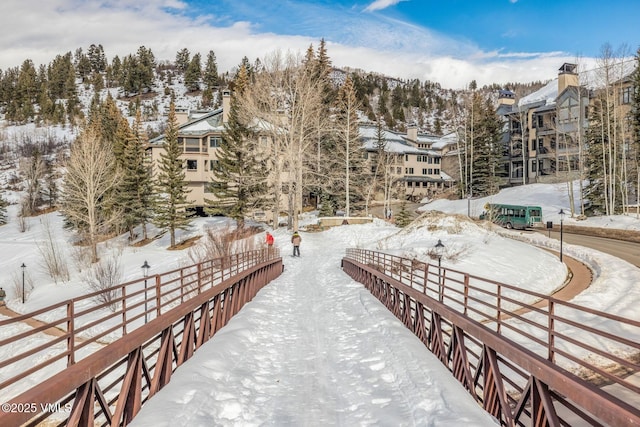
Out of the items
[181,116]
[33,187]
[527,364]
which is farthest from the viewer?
[33,187]

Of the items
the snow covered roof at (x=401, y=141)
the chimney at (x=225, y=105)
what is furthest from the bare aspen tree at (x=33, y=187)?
the snow covered roof at (x=401, y=141)

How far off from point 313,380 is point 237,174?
122ft

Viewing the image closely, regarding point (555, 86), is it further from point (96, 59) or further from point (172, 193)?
point (96, 59)

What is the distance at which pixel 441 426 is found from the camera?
486cm

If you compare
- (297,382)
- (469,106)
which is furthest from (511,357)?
(469,106)

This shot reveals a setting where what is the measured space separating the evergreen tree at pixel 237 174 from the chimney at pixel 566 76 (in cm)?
4471

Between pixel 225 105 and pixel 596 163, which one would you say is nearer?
pixel 596 163

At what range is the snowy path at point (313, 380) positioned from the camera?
17.5 feet

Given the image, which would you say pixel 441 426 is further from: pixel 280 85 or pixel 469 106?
pixel 469 106

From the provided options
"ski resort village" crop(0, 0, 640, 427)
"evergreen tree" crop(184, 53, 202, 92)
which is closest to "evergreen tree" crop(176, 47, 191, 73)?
"evergreen tree" crop(184, 53, 202, 92)

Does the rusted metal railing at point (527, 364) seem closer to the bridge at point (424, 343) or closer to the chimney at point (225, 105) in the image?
the bridge at point (424, 343)

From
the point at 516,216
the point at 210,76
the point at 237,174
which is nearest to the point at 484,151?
the point at 516,216

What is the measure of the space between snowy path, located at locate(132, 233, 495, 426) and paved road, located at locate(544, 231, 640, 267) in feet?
66.5

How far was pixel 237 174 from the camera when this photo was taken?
4253 cm
